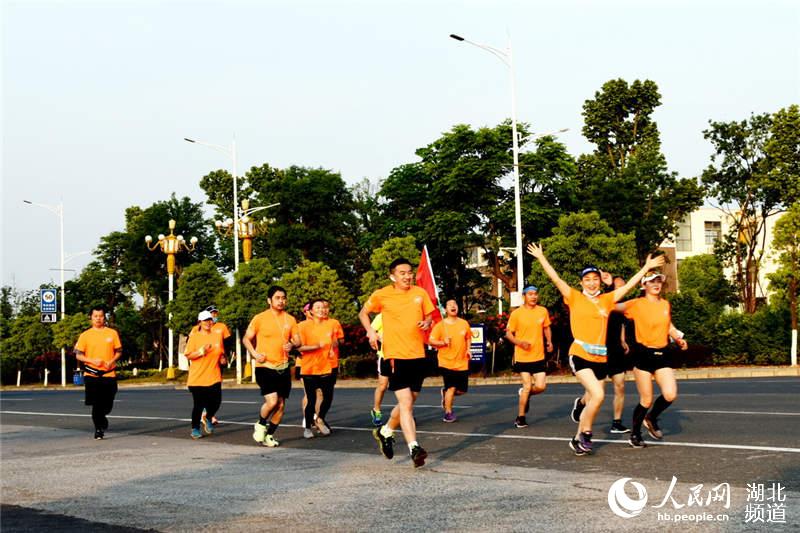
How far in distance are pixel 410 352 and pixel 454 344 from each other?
222 inches

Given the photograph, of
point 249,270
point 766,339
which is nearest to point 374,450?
point 766,339

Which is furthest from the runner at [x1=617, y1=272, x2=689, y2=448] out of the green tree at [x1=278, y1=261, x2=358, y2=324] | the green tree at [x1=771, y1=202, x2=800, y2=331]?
the green tree at [x1=278, y1=261, x2=358, y2=324]

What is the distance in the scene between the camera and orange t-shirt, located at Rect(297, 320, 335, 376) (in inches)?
573

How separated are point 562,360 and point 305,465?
27.8m

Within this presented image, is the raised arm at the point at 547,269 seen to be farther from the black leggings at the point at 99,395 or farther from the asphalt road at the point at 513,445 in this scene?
the black leggings at the point at 99,395

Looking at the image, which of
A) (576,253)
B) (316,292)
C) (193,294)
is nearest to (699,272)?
(316,292)

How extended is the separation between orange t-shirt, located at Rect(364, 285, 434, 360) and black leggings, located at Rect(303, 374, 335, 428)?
416 centimetres

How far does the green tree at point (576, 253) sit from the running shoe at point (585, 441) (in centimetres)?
2696

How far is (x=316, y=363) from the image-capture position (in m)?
14.6

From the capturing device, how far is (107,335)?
610 inches

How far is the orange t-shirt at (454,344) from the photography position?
15.9 m

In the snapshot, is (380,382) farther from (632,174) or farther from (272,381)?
(632,174)

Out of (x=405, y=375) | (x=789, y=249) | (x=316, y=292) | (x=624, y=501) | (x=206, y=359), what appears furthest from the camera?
(x=316, y=292)

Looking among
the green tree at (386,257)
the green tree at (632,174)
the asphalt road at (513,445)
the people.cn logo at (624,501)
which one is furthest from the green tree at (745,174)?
the people.cn logo at (624,501)
